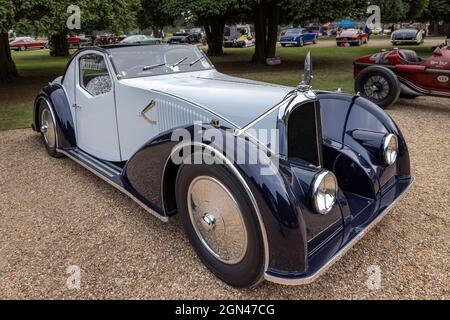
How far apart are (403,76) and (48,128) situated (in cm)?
695

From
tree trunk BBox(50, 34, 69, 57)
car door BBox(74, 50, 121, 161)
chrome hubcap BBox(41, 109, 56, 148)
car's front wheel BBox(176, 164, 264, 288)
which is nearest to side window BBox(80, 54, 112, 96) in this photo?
car door BBox(74, 50, 121, 161)

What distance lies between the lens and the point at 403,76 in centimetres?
777

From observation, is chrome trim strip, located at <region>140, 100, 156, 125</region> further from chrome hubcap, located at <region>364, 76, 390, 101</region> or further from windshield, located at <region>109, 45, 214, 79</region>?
chrome hubcap, located at <region>364, 76, 390, 101</region>

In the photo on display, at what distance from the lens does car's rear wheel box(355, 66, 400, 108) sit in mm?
7535

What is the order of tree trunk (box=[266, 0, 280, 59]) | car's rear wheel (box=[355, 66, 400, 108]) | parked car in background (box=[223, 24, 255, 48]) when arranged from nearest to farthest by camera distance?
car's rear wheel (box=[355, 66, 400, 108]) < tree trunk (box=[266, 0, 280, 59]) < parked car in background (box=[223, 24, 255, 48])

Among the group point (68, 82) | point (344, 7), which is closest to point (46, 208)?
point (68, 82)

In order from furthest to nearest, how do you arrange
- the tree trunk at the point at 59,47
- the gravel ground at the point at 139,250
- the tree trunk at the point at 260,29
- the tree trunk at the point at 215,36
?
the tree trunk at the point at 59,47 < the tree trunk at the point at 215,36 < the tree trunk at the point at 260,29 < the gravel ground at the point at 139,250

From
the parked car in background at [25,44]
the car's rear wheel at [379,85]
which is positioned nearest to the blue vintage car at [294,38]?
the car's rear wheel at [379,85]

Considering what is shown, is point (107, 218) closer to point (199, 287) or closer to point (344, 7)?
point (199, 287)

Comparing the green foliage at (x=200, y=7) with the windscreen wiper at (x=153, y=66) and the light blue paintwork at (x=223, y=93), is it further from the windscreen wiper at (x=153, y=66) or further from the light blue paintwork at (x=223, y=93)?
the light blue paintwork at (x=223, y=93)

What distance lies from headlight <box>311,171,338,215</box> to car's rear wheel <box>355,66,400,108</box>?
5654mm

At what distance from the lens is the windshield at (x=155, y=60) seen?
3.88 meters

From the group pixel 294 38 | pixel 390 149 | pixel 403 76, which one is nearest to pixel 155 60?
pixel 390 149

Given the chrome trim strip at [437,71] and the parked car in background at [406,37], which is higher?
the parked car in background at [406,37]
